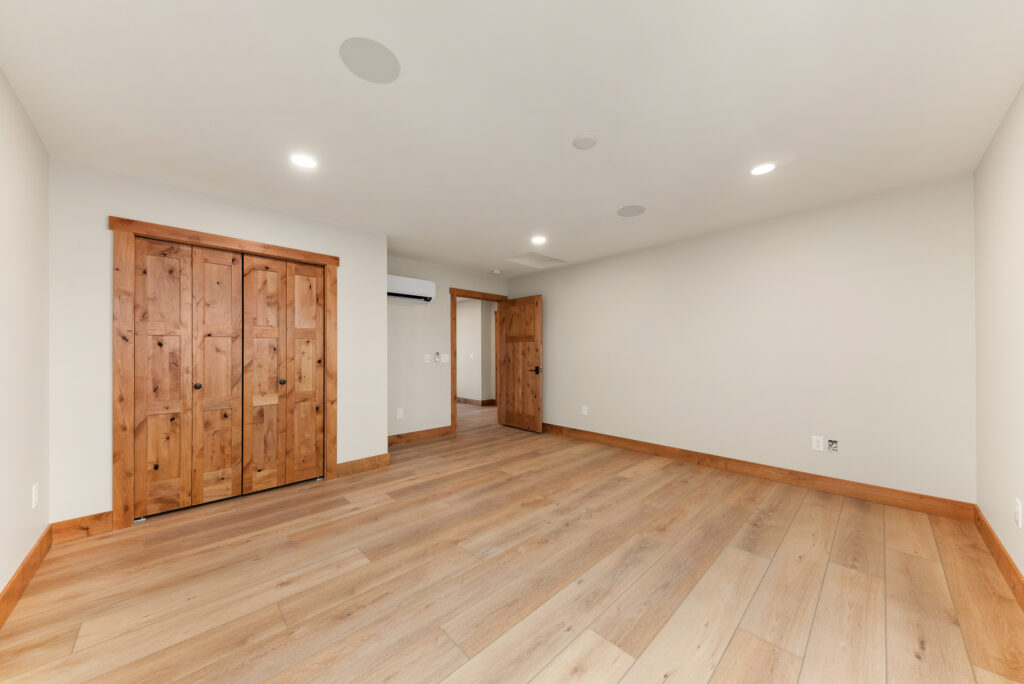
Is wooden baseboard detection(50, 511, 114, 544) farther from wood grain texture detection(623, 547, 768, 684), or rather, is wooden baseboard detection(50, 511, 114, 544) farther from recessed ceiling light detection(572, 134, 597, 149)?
recessed ceiling light detection(572, 134, 597, 149)

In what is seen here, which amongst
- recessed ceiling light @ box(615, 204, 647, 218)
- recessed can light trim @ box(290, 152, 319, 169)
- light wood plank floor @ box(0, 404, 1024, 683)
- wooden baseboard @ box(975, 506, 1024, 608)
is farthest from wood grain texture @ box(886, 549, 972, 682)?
recessed can light trim @ box(290, 152, 319, 169)

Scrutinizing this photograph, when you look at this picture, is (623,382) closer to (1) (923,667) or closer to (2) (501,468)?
(2) (501,468)

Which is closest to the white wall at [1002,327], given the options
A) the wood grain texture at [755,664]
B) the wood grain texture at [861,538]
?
the wood grain texture at [861,538]

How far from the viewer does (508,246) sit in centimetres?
427

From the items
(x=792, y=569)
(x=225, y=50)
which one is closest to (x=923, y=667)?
(x=792, y=569)

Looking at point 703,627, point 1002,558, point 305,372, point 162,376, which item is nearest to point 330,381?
point 305,372

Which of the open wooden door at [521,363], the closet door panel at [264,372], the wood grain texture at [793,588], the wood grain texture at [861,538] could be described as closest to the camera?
the wood grain texture at [793,588]

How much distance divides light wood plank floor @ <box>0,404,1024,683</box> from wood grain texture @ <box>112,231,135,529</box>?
8.9 inches

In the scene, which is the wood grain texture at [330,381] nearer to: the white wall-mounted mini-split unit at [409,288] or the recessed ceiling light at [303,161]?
the white wall-mounted mini-split unit at [409,288]

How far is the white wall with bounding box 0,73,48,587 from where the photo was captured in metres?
1.68

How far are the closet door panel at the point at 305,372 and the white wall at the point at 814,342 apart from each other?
10.7 ft

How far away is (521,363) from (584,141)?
3898 mm

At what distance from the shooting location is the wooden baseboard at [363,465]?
3553 mm

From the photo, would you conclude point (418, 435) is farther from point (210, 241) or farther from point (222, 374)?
point (210, 241)
